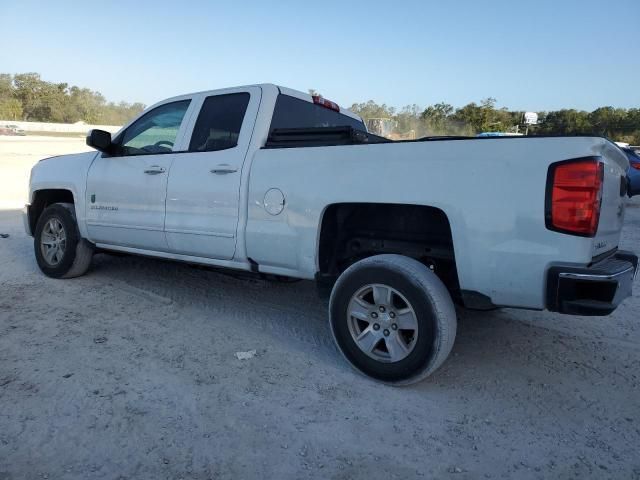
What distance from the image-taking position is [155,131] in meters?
4.80

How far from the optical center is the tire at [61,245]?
17.3 feet

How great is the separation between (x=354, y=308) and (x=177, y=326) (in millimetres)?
1663

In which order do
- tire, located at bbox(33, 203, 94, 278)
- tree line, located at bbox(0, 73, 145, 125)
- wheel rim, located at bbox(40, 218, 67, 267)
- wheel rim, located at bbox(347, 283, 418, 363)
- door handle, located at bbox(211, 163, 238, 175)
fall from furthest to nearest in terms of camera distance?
tree line, located at bbox(0, 73, 145, 125), wheel rim, located at bbox(40, 218, 67, 267), tire, located at bbox(33, 203, 94, 278), door handle, located at bbox(211, 163, 238, 175), wheel rim, located at bbox(347, 283, 418, 363)

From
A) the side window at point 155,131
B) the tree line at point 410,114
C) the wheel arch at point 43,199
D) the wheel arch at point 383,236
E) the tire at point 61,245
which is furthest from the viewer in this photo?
the tree line at point 410,114

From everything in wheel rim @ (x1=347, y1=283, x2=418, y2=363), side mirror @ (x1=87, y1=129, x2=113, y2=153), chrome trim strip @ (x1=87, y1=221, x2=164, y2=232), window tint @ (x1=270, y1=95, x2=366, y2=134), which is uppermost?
window tint @ (x1=270, y1=95, x2=366, y2=134)

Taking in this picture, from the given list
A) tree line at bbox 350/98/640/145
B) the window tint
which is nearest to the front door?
the window tint

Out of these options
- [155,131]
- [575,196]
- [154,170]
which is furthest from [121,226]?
[575,196]

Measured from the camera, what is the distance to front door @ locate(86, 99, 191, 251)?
4.46 metres

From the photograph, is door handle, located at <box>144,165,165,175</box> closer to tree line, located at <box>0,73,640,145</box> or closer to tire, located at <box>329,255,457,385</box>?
tire, located at <box>329,255,457,385</box>

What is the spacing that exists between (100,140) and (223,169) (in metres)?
1.63

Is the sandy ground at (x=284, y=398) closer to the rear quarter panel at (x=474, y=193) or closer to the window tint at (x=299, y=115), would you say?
the rear quarter panel at (x=474, y=193)

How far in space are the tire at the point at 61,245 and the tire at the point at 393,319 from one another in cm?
324

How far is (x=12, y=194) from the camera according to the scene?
42.3ft

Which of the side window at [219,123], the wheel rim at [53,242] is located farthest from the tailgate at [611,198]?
the wheel rim at [53,242]
